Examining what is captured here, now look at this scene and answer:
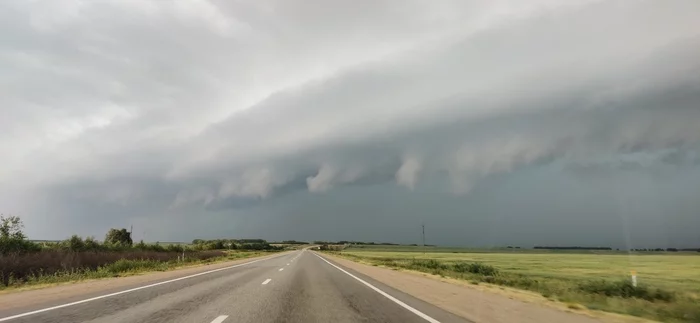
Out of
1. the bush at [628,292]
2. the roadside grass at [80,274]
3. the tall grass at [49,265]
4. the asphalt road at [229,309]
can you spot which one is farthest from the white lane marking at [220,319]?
the bush at [628,292]

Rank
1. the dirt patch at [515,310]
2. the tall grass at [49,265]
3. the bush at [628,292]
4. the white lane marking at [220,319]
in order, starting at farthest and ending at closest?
the tall grass at [49,265] → the bush at [628,292] → the dirt patch at [515,310] → the white lane marking at [220,319]

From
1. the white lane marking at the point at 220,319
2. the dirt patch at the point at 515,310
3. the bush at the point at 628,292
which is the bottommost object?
the bush at the point at 628,292

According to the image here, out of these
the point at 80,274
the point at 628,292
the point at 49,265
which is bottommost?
the point at 628,292

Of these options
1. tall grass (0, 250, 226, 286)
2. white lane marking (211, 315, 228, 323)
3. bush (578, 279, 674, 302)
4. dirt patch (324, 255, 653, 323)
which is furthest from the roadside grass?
bush (578, 279, 674, 302)

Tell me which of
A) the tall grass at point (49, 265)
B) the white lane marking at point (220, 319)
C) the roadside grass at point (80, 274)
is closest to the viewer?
the white lane marking at point (220, 319)

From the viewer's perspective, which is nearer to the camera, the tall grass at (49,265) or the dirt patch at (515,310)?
the dirt patch at (515,310)

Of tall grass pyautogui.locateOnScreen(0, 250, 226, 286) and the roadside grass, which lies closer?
the roadside grass

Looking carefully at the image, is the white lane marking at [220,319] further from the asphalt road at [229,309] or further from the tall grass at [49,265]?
the tall grass at [49,265]

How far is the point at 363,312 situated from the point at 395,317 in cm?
92

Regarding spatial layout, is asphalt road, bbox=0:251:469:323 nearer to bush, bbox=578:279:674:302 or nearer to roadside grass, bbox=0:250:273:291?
roadside grass, bbox=0:250:273:291

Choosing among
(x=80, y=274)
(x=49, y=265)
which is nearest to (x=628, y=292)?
(x=80, y=274)

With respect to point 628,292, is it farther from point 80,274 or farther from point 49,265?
point 49,265

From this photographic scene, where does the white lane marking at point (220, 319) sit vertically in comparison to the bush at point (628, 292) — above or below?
above

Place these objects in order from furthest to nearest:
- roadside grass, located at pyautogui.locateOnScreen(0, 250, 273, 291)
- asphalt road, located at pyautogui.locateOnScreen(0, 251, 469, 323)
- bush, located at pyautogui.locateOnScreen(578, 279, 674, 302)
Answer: roadside grass, located at pyautogui.locateOnScreen(0, 250, 273, 291) → bush, located at pyautogui.locateOnScreen(578, 279, 674, 302) → asphalt road, located at pyautogui.locateOnScreen(0, 251, 469, 323)
